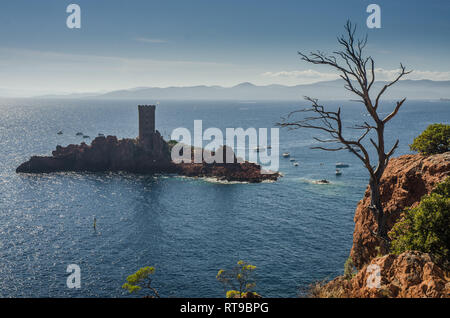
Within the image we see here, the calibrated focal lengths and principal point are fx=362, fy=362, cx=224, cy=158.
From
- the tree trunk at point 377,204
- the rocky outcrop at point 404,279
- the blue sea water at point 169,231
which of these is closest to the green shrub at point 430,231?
the tree trunk at point 377,204

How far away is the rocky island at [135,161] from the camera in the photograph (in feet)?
380

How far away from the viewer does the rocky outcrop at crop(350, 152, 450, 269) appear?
21.5 metres

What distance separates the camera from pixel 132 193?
310ft

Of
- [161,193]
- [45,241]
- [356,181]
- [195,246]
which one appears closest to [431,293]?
[195,246]

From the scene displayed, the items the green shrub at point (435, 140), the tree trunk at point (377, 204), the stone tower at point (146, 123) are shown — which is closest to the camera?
the tree trunk at point (377, 204)

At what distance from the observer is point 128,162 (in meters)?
124

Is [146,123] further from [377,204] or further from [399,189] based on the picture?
[377,204]

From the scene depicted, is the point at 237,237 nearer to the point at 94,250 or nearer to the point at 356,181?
the point at 94,250

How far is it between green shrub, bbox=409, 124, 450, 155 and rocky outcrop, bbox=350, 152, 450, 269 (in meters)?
0.79

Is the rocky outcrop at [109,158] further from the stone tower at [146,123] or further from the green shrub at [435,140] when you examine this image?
the green shrub at [435,140]

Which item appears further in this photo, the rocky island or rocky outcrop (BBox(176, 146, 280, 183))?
the rocky island

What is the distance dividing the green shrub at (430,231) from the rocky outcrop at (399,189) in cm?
309

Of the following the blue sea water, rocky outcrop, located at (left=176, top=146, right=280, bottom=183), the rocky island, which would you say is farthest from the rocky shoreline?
the rocky island

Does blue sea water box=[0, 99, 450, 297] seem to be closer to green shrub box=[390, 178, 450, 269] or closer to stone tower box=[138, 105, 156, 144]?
stone tower box=[138, 105, 156, 144]
